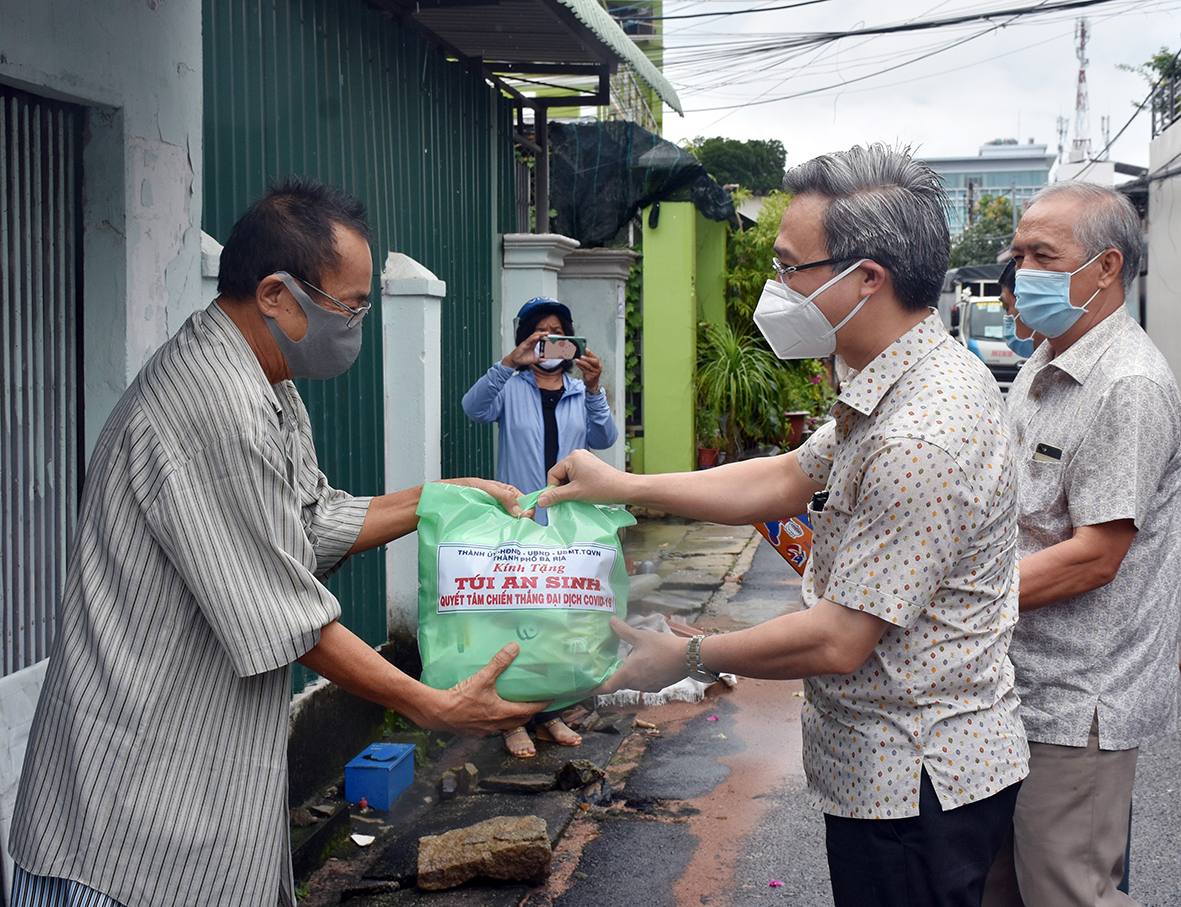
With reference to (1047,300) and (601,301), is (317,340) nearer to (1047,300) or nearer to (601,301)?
(1047,300)

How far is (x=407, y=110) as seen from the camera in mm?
5508

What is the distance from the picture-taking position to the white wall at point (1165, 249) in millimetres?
15109

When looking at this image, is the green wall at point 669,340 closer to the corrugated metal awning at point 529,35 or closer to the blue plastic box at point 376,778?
the corrugated metal awning at point 529,35

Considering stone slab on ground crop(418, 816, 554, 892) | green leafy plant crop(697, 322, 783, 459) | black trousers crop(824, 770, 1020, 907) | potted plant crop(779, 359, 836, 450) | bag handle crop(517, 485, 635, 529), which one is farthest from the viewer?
potted plant crop(779, 359, 836, 450)

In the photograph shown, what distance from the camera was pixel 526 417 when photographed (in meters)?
5.02

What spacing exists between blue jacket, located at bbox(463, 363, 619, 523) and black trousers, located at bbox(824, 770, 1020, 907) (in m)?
3.12

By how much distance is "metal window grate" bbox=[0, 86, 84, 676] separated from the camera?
2582mm

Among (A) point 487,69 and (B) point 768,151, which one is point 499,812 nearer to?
(A) point 487,69

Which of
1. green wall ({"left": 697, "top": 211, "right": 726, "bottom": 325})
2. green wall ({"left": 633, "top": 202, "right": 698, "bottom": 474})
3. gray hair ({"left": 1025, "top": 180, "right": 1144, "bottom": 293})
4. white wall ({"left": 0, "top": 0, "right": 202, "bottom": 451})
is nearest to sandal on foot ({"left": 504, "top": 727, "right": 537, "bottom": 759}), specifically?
white wall ({"left": 0, "top": 0, "right": 202, "bottom": 451})

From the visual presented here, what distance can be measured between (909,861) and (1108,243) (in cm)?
156

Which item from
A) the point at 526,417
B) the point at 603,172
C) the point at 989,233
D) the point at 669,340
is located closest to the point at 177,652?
the point at 526,417

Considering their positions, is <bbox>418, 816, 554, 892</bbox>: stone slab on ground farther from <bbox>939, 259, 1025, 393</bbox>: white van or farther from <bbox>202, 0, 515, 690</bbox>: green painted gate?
<bbox>939, 259, 1025, 393</bbox>: white van

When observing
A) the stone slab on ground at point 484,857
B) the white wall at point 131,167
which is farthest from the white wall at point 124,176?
the stone slab on ground at point 484,857

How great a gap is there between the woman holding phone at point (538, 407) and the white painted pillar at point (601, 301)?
4.18 metres
